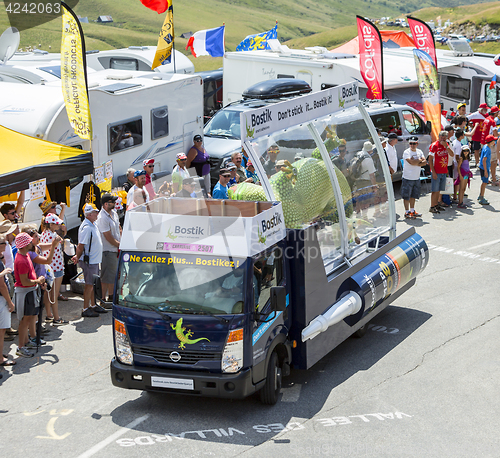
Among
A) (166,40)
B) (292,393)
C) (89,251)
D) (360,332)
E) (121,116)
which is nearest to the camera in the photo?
(292,393)

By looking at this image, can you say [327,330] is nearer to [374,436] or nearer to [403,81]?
[374,436]

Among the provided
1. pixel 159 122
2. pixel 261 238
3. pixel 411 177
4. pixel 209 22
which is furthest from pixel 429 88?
pixel 209 22

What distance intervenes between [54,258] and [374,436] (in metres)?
5.45

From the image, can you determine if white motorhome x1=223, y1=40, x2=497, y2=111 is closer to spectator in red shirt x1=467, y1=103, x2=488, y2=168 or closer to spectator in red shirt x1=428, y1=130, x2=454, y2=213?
spectator in red shirt x1=467, y1=103, x2=488, y2=168

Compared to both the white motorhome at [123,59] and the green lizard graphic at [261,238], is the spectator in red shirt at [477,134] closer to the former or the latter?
the white motorhome at [123,59]

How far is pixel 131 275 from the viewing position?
7184 millimetres

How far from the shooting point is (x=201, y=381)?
22.3 ft

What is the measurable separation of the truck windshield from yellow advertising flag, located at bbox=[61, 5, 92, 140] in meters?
5.11

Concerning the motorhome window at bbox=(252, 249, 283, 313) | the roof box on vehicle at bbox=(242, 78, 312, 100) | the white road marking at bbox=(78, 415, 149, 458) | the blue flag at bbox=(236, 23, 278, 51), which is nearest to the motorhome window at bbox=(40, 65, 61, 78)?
the roof box on vehicle at bbox=(242, 78, 312, 100)

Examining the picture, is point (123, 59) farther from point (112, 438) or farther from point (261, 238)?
point (112, 438)

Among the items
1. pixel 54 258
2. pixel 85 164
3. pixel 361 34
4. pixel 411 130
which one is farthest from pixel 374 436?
pixel 361 34

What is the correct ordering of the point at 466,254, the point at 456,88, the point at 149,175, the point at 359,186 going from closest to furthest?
the point at 359,186 < the point at 466,254 < the point at 149,175 < the point at 456,88

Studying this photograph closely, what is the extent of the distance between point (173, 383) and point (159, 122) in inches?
360

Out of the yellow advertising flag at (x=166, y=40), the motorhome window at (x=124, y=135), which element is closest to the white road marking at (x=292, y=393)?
the motorhome window at (x=124, y=135)
